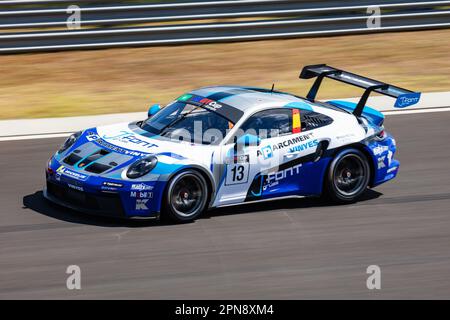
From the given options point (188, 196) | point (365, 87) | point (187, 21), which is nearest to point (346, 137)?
point (365, 87)

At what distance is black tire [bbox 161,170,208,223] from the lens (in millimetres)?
8891

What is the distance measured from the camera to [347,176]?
33.1 feet

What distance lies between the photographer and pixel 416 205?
10.1 meters

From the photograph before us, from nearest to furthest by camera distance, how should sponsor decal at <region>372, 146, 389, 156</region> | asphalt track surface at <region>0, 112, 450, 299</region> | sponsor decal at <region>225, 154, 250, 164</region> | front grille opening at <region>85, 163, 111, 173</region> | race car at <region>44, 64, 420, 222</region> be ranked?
asphalt track surface at <region>0, 112, 450, 299</region>, race car at <region>44, 64, 420, 222</region>, front grille opening at <region>85, 163, 111, 173</region>, sponsor decal at <region>225, 154, 250, 164</region>, sponsor decal at <region>372, 146, 389, 156</region>

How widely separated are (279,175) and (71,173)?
221 centimetres

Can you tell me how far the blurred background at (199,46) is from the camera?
15305 mm

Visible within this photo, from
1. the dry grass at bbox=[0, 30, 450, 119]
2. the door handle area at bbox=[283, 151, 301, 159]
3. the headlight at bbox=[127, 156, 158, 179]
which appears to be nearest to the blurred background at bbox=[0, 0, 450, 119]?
the dry grass at bbox=[0, 30, 450, 119]

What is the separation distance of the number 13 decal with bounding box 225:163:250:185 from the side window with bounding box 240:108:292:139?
15.4 inches

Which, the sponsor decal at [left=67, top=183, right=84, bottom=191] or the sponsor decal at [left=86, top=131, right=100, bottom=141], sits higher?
the sponsor decal at [left=86, top=131, right=100, bottom=141]

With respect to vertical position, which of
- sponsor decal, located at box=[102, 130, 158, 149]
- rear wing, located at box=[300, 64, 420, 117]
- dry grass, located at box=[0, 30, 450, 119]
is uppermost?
dry grass, located at box=[0, 30, 450, 119]

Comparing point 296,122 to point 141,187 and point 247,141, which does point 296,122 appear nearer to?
point 247,141

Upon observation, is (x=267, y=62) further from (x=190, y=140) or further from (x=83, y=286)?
(x=83, y=286)

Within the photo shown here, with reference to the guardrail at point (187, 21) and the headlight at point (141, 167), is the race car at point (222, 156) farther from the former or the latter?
the guardrail at point (187, 21)

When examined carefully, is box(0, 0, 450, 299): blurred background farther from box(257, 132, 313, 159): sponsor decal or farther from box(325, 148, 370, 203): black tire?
box(257, 132, 313, 159): sponsor decal
